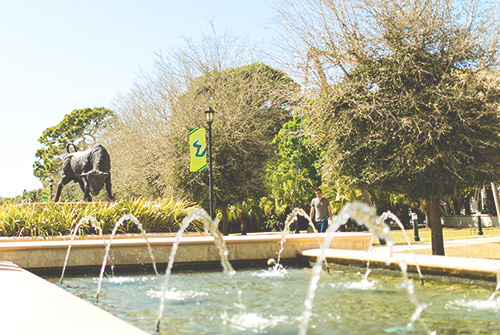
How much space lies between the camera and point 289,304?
5488mm

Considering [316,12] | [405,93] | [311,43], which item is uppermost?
[316,12]

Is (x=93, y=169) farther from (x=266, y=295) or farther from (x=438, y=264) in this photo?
(x=438, y=264)

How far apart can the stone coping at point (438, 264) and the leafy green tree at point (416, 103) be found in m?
2.42

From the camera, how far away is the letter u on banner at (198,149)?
49.2ft

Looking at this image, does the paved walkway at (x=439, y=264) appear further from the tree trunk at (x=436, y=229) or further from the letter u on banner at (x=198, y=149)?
the letter u on banner at (x=198, y=149)

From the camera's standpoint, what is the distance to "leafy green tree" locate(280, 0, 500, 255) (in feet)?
31.3

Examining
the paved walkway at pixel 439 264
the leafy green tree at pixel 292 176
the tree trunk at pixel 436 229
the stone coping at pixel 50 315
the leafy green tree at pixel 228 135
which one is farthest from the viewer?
the leafy green tree at pixel 292 176

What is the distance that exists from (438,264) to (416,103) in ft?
13.1

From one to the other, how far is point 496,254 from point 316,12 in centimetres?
669

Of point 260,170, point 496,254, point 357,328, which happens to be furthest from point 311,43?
point 260,170

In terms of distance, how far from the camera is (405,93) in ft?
32.4

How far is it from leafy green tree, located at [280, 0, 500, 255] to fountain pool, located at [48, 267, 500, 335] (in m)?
3.02

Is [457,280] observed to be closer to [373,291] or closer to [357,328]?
[373,291]

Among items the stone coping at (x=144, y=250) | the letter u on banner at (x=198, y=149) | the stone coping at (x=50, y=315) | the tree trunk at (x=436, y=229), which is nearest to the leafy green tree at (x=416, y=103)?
the tree trunk at (x=436, y=229)
